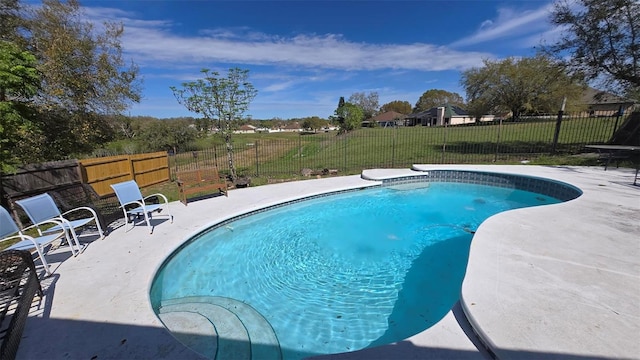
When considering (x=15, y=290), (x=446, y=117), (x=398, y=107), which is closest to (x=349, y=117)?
(x=446, y=117)

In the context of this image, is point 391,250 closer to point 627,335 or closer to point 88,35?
point 627,335

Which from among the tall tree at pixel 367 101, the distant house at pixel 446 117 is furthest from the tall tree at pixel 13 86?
the tall tree at pixel 367 101

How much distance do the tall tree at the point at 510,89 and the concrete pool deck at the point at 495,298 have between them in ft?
101

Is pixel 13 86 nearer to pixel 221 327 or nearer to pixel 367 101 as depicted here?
pixel 221 327

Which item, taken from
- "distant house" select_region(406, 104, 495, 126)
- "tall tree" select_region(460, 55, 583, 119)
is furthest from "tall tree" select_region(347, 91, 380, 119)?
"tall tree" select_region(460, 55, 583, 119)

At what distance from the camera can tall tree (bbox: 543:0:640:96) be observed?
9.55 m

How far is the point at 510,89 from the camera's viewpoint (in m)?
31.5

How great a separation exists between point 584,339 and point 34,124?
762 cm

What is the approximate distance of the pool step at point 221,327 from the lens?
8.20ft

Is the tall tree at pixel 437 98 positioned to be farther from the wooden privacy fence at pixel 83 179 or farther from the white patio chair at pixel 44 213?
the white patio chair at pixel 44 213

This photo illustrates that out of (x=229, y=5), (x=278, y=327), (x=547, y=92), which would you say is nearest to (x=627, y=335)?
(x=278, y=327)

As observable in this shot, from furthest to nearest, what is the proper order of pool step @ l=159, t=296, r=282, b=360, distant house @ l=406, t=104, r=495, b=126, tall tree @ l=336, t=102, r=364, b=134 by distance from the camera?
distant house @ l=406, t=104, r=495, b=126 < tall tree @ l=336, t=102, r=364, b=134 < pool step @ l=159, t=296, r=282, b=360

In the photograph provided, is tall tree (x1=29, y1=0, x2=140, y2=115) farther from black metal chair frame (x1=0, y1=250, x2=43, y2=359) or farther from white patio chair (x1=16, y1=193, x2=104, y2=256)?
black metal chair frame (x1=0, y1=250, x2=43, y2=359)

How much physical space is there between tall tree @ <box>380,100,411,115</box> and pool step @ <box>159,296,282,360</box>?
87202 millimetres
